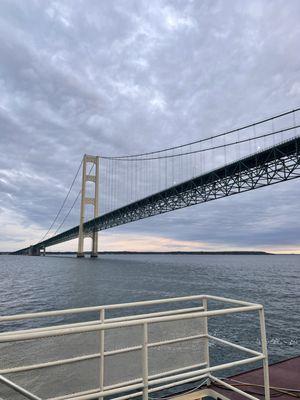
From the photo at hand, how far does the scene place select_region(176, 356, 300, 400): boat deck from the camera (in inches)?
136

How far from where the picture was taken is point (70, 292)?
78.1ft

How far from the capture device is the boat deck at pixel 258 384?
11.4 ft

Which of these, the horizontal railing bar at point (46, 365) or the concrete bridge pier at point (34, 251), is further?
the concrete bridge pier at point (34, 251)

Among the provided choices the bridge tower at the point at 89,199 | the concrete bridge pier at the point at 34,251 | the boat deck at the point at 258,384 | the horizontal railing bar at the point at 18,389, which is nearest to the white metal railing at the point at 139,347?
the horizontal railing bar at the point at 18,389

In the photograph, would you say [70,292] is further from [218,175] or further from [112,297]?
[218,175]

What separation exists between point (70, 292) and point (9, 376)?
74.0 ft

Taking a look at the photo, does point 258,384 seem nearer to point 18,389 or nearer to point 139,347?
point 139,347

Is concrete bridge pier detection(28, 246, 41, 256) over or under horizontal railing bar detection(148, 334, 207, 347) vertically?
over

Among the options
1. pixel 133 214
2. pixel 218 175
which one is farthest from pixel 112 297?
pixel 133 214

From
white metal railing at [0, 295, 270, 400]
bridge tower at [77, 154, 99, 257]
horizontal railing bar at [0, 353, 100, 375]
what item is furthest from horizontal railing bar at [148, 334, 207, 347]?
bridge tower at [77, 154, 99, 257]

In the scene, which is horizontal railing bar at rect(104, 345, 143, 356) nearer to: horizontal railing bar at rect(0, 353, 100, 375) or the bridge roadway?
horizontal railing bar at rect(0, 353, 100, 375)

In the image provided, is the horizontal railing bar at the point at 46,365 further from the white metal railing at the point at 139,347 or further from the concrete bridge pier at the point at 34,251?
the concrete bridge pier at the point at 34,251

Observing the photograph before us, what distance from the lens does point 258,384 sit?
3.74 m

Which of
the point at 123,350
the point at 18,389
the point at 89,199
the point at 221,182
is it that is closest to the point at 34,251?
the point at 89,199
